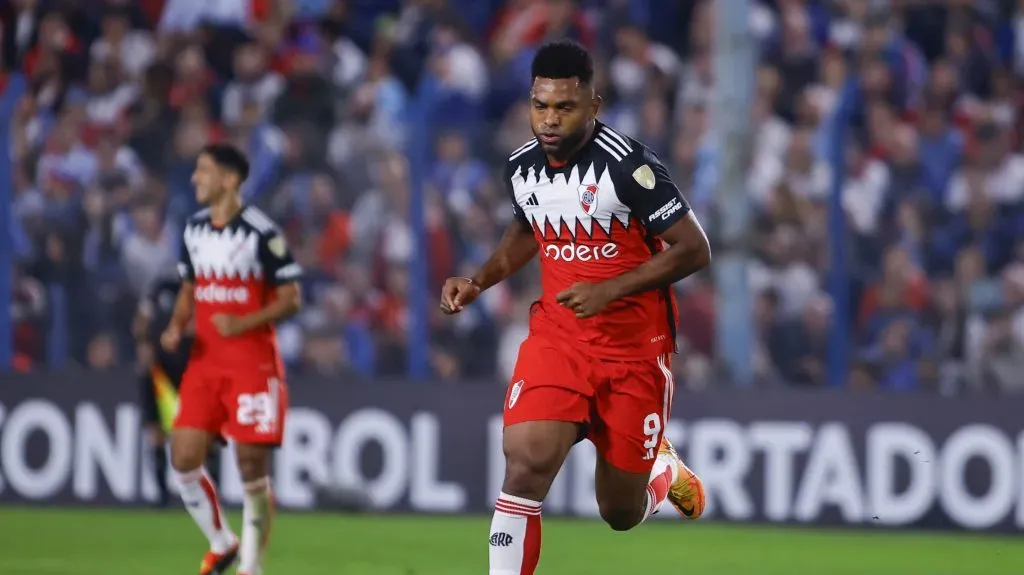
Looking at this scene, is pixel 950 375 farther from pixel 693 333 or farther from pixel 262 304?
pixel 262 304

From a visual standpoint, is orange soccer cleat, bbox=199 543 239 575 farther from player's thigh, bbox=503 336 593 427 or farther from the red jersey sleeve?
the red jersey sleeve

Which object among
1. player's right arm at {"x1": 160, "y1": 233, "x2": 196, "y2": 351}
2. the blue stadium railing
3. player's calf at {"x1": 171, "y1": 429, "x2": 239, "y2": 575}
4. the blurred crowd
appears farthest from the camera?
the blue stadium railing

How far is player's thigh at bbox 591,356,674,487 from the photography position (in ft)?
22.1

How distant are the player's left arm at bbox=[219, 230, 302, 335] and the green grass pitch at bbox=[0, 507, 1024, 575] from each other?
1.55m

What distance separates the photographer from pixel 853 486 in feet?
39.5

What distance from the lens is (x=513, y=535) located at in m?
6.32

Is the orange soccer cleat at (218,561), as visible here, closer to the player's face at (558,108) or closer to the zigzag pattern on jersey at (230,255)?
the zigzag pattern on jersey at (230,255)

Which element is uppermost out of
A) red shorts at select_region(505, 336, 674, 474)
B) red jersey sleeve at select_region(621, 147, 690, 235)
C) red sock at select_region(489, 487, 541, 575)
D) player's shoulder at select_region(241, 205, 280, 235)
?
player's shoulder at select_region(241, 205, 280, 235)

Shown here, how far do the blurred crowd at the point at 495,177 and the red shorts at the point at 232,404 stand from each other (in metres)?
3.59

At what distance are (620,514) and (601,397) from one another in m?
0.63

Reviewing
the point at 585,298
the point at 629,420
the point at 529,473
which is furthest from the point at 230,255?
the point at 585,298

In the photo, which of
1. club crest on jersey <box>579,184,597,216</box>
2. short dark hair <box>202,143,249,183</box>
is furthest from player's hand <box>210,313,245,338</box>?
club crest on jersey <box>579,184,597,216</box>

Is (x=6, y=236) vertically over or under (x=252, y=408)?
over

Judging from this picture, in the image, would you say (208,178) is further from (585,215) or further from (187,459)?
(585,215)
